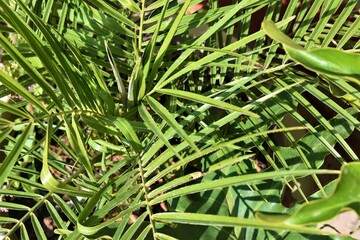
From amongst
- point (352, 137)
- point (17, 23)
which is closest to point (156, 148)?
point (17, 23)

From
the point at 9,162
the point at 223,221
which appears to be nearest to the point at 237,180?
the point at 223,221

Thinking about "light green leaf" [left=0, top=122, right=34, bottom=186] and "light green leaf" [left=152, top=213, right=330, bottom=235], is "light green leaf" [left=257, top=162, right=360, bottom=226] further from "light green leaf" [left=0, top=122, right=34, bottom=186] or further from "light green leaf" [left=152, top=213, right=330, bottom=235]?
"light green leaf" [left=0, top=122, right=34, bottom=186]

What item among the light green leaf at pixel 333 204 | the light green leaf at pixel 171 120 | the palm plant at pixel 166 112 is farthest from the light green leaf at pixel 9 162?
the light green leaf at pixel 333 204

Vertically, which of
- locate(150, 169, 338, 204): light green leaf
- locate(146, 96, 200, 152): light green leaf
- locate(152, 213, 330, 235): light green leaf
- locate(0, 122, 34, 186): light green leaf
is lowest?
locate(152, 213, 330, 235): light green leaf

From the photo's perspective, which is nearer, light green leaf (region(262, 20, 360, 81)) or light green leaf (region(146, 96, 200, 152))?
light green leaf (region(262, 20, 360, 81))

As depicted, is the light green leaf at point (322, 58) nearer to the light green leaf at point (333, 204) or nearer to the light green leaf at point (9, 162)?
the light green leaf at point (333, 204)

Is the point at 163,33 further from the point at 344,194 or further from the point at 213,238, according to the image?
the point at 344,194

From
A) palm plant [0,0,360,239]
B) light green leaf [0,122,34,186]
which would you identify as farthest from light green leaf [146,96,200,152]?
light green leaf [0,122,34,186]

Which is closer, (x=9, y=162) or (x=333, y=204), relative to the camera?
(x=333, y=204)

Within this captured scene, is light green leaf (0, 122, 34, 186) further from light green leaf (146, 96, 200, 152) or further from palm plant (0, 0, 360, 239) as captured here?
light green leaf (146, 96, 200, 152)

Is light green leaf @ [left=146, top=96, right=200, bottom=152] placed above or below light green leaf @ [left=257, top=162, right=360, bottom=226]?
above

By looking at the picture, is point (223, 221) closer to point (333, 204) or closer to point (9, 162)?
point (333, 204)
